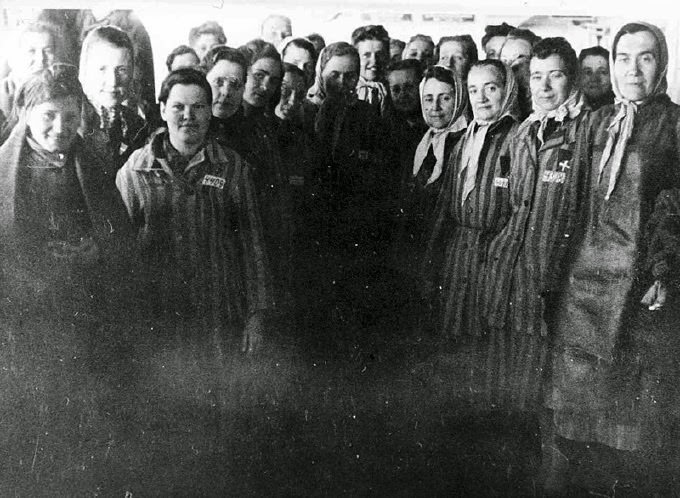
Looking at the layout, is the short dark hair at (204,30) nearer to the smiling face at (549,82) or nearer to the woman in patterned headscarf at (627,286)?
the smiling face at (549,82)

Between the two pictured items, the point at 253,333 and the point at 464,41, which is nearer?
the point at 464,41

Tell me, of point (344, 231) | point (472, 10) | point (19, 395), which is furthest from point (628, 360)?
point (19, 395)

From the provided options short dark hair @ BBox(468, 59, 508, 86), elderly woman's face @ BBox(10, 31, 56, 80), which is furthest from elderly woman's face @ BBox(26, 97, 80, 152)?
short dark hair @ BBox(468, 59, 508, 86)

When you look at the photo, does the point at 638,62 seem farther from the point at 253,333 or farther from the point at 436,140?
the point at 253,333

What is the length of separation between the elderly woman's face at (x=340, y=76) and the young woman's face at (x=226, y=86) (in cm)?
36

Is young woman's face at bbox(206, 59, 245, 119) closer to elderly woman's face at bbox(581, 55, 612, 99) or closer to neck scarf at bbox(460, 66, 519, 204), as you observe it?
neck scarf at bbox(460, 66, 519, 204)

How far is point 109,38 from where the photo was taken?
10.2 ft

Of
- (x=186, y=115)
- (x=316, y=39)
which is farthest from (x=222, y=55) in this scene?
(x=316, y=39)

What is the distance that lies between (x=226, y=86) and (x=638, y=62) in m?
1.71

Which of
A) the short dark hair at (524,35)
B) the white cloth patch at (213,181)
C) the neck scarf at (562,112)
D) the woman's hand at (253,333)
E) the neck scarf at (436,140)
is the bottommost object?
the woman's hand at (253,333)

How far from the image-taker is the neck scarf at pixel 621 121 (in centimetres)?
309

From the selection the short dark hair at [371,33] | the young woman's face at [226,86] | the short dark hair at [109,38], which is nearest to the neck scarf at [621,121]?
the short dark hair at [371,33]

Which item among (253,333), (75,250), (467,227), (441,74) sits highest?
(441,74)

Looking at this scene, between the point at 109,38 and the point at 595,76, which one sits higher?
the point at 109,38
